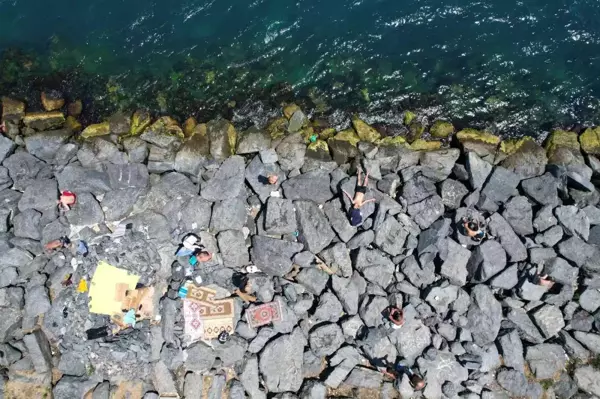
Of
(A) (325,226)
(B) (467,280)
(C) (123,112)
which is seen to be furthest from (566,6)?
(C) (123,112)

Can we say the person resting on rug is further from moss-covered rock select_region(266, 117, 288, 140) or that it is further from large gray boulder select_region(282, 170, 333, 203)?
moss-covered rock select_region(266, 117, 288, 140)

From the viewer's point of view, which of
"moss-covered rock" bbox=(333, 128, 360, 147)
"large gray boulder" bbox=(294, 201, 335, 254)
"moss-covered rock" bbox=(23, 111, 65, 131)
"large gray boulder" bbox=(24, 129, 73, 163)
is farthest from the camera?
"moss-covered rock" bbox=(23, 111, 65, 131)

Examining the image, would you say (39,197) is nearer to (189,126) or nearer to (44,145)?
(44,145)

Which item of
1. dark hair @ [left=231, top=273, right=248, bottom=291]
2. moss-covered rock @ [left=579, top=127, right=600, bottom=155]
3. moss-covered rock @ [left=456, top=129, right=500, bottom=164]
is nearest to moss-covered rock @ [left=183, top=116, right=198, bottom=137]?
dark hair @ [left=231, top=273, right=248, bottom=291]

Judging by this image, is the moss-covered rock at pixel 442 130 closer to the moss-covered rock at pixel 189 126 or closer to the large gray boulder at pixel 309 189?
the large gray boulder at pixel 309 189

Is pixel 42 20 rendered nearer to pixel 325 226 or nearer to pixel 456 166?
pixel 325 226

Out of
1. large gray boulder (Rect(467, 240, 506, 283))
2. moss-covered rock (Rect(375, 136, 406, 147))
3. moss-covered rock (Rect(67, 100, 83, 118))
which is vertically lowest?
large gray boulder (Rect(467, 240, 506, 283))

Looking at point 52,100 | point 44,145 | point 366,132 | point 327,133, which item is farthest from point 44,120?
point 366,132
